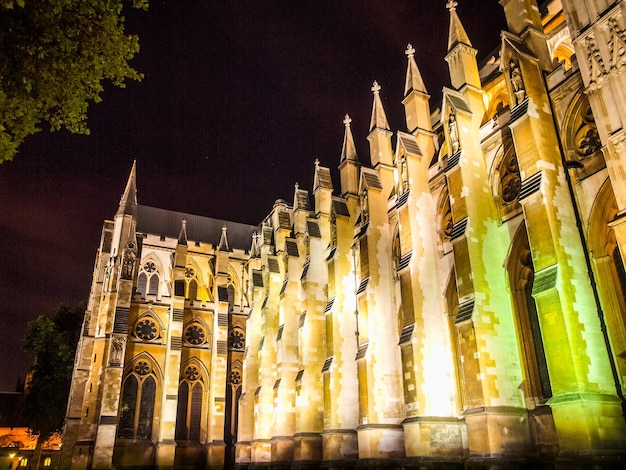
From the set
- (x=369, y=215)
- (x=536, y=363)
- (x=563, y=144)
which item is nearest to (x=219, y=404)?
(x=369, y=215)

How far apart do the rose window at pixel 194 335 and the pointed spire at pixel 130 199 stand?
27.1ft

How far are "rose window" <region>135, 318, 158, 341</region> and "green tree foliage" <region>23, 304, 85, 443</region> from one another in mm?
8494

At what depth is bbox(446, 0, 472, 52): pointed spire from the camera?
18.6 m

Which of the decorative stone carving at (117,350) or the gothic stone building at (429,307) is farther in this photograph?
the decorative stone carving at (117,350)

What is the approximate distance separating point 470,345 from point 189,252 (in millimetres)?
25703

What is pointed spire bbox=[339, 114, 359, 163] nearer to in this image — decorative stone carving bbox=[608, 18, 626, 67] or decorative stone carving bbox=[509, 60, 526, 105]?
decorative stone carving bbox=[509, 60, 526, 105]

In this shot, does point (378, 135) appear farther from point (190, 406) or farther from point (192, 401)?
point (190, 406)

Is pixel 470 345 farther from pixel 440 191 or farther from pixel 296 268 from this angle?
pixel 296 268

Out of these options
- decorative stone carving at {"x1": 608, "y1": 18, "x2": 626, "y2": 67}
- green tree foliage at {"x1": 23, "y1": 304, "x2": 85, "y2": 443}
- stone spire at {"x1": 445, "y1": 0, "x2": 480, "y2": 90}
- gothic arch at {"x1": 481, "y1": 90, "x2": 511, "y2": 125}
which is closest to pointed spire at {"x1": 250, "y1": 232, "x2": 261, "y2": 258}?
green tree foliage at {"x1": 23, "y1": 304, "x2": 85, "y2": 443}

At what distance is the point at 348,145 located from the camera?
83.2 ft

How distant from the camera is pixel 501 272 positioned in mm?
14828

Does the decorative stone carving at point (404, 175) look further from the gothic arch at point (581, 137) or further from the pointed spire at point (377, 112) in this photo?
the gothic arch at point (581, 137)

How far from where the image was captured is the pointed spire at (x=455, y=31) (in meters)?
18.6

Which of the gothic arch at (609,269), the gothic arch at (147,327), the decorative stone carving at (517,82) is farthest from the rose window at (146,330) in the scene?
the gothic arch at (609,269)
